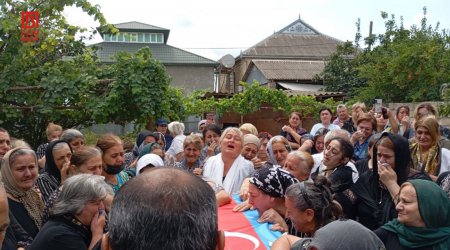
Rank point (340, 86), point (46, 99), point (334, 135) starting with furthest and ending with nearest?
1. point (340, 86)
2. point (46, 99)
3. point (334, 135)

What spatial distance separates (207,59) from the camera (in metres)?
29.8

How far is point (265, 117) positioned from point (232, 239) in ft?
41.4

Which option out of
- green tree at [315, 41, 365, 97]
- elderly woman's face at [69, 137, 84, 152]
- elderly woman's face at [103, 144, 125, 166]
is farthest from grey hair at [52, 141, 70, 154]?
green tree at [315, 41, 365, 97]

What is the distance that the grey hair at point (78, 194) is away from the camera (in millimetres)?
2850

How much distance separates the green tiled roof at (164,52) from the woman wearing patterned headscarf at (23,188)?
1002 inches

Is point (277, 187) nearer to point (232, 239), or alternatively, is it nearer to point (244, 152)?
point (232, 239)

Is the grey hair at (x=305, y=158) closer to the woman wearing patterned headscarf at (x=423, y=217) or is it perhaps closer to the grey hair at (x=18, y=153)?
the woman wearing patterned headscarf at (x=423, y=217)

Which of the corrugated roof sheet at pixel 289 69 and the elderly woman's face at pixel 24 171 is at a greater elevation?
the corrugated roof sheet at pixel 289 69

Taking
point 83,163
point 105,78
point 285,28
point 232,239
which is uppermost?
point 285,28

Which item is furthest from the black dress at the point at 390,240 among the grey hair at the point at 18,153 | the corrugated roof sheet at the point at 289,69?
the corrugated roof sheet at the point at 289,69

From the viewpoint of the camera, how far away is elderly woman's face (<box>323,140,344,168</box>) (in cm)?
427

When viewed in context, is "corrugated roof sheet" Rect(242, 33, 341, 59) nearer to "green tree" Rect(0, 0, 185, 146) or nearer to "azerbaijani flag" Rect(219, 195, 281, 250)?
"green tree" Rect(0, 0, 185, 146)

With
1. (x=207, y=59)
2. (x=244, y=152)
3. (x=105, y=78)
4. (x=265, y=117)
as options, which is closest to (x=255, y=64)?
(x=207, y=59)
